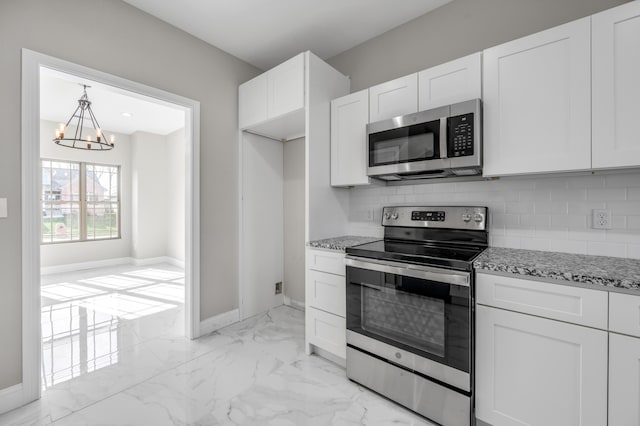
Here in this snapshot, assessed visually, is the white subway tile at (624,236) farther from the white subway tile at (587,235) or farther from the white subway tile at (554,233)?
the white subway tile at (554,233)

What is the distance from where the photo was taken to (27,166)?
1.79 m

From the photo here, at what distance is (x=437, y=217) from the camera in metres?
2.14

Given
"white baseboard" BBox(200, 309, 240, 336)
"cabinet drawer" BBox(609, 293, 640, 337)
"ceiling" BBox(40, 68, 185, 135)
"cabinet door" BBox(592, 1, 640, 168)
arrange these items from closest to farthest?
"cabinet drawer" BBox(609, 293, 640, 337) → "cabinet door" BBox(592, 1, 640, 168) → "white baseboard" BBox(200, 309, 240, 336) → "ceiling" BBox(40, 68, 185, 135)

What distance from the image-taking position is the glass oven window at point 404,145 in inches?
74.4

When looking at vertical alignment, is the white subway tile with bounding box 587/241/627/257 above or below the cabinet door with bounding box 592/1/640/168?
below

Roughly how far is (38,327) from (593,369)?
306cm

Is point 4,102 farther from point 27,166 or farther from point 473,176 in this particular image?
point 473,176


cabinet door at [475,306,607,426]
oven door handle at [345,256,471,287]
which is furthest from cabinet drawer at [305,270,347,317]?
cabinet door at [475,306,607,426]

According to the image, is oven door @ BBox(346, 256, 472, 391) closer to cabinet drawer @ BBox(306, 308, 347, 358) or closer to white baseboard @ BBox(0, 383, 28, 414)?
cabinet drawer @ BBox(306, 308, 347, 358)

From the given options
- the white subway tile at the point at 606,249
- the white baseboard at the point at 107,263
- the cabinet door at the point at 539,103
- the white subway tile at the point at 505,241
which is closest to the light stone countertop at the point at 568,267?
the white subway tile at the point at 606,249

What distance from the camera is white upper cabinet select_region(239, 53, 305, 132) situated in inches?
95.3

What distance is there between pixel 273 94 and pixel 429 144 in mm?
1533

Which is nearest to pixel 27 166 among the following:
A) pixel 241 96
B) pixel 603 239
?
pixel 241 96

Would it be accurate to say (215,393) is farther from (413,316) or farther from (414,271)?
(414,271)
